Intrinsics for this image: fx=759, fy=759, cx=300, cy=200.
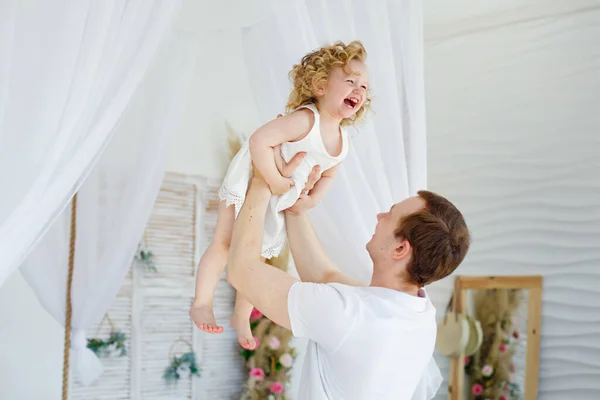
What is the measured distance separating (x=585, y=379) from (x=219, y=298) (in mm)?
2343

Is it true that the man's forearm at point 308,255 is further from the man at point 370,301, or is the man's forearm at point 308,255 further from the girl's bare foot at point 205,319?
the girl's bare foot at point 205,319

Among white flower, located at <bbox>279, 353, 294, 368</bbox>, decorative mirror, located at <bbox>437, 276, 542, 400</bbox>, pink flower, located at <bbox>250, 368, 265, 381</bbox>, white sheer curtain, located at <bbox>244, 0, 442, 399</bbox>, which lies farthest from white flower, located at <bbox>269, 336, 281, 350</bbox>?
white sheer curtain, located at <bbox>244, 0, 442, 399</bbox>

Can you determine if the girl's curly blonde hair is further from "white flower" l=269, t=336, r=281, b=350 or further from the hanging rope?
"white flower" l=269, t=336, r=281, b=350

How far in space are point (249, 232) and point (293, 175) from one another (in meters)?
0.21

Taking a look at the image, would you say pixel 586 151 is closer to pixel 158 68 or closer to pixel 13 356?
pixel 158 68

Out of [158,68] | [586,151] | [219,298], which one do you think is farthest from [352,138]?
[219,298]

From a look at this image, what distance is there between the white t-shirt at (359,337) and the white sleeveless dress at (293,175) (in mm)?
277

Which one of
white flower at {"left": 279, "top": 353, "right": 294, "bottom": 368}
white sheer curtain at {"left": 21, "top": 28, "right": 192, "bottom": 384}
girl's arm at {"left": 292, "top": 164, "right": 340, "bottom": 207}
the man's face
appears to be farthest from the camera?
white flower at {"left": 279, "top": 353, "right": 294, "bottom": 368}

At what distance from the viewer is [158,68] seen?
3.36 metres

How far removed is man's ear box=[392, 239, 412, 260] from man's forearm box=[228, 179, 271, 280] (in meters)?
0.33

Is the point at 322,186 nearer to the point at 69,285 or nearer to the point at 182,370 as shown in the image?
the point at 69,285

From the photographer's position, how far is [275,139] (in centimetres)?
187

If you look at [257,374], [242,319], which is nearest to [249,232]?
[242,319]

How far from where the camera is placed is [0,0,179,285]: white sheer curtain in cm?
179
